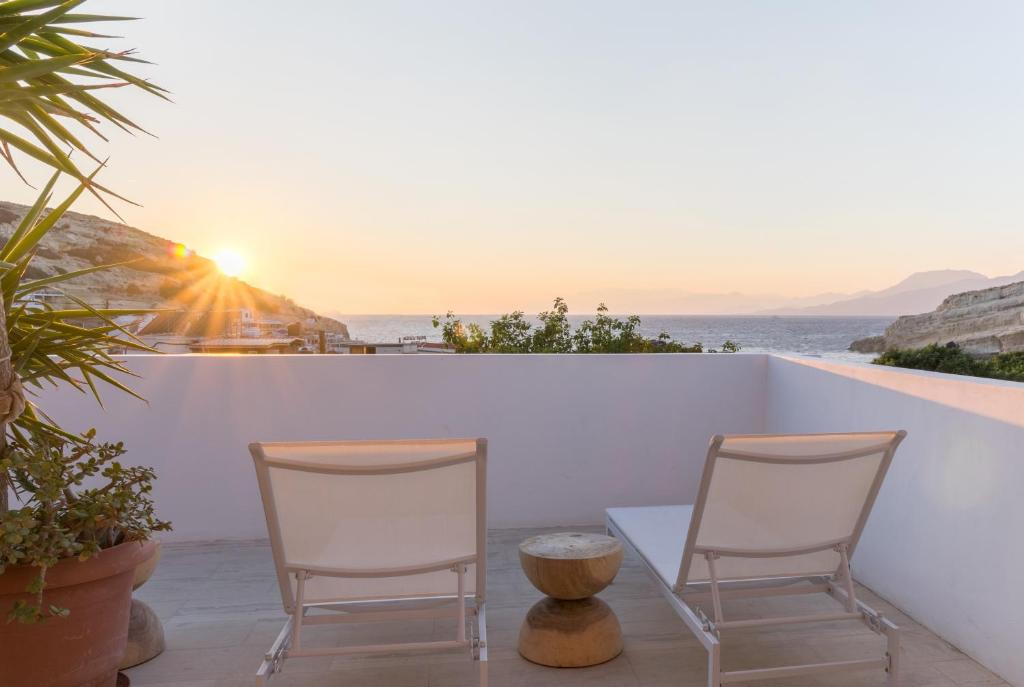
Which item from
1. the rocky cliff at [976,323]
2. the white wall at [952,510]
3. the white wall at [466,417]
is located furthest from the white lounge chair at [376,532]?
the rocky cliff at [976,323]

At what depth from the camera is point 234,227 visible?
849 inches

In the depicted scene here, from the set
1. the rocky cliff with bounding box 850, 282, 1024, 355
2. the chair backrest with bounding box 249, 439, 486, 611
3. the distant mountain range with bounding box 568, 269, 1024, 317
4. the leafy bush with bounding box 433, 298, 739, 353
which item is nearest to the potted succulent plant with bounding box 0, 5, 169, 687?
the chair backrest with bounding box 249, 439, 486, 611

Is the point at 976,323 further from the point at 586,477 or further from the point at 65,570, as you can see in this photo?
the point at 65,570

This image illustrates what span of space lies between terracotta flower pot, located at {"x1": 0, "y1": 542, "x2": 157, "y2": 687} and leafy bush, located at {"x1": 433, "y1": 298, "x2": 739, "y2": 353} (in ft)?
17.7

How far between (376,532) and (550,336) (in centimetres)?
562

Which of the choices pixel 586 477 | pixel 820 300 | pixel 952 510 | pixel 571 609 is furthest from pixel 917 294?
pixel 571 609

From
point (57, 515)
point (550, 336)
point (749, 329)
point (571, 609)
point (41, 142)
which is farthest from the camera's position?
point (749, 329)

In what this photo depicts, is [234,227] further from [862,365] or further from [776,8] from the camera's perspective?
[862,365]

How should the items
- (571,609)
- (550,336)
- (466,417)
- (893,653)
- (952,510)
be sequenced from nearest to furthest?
(893,653) < (571,609) < (952,510) < (466,417) < (550,336)

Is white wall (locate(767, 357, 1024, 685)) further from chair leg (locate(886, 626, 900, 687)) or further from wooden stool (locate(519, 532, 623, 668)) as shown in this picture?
wooden stool (locate(519, 532, 623, 668))

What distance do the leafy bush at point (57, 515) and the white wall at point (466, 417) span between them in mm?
1716

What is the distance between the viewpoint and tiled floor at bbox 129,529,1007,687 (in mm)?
2410

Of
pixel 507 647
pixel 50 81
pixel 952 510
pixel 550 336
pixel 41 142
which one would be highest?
pixel 50 81

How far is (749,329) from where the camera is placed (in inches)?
2114
